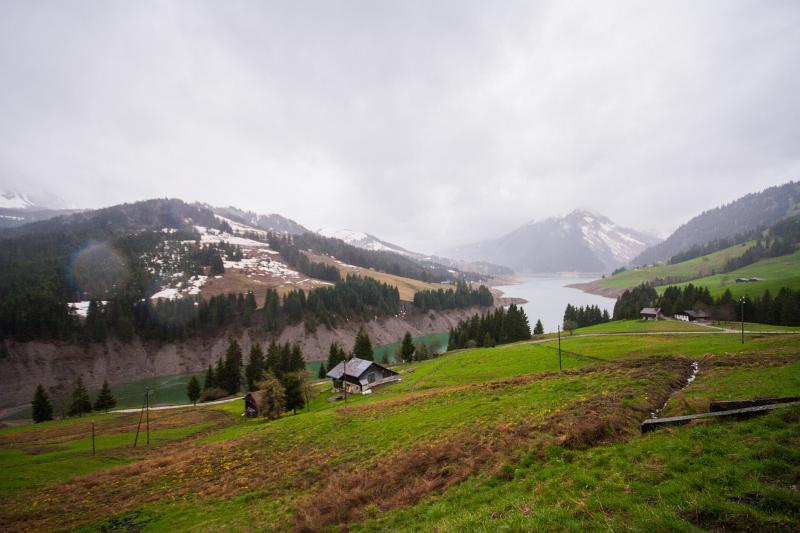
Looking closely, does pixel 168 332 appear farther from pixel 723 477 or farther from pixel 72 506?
pixel 723 477

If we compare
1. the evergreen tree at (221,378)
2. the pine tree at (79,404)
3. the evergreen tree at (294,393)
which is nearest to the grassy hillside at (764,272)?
the evergreen tree at (294,393)

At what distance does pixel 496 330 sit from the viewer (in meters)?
94.8

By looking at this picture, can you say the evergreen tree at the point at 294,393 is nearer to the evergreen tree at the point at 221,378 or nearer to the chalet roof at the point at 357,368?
the chalet roof at the point at 357,368

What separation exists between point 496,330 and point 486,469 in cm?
8444

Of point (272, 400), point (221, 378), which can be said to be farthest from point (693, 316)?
point (221, 378)

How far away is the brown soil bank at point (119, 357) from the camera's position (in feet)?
307

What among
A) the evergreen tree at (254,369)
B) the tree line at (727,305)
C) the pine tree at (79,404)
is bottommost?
the pine tree at (79,404)

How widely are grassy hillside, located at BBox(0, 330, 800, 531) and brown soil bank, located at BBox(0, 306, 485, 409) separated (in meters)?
76.8

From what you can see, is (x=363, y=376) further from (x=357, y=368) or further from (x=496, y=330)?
(x=496, y=330)

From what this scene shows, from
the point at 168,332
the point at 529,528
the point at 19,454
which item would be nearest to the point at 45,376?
the point at 168,332

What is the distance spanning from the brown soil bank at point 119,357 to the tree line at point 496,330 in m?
50.4

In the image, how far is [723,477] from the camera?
915cm

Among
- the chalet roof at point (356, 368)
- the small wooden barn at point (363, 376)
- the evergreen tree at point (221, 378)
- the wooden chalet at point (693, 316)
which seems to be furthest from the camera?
the wooden chalet at point (693, 316)

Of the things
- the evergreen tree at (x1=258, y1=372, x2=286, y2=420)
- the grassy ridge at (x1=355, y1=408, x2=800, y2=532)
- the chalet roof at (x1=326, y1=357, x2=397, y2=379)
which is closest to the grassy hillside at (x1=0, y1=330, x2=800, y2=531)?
the grassy ridge at (x1=355, y1=408, x2=800, y2=532)
